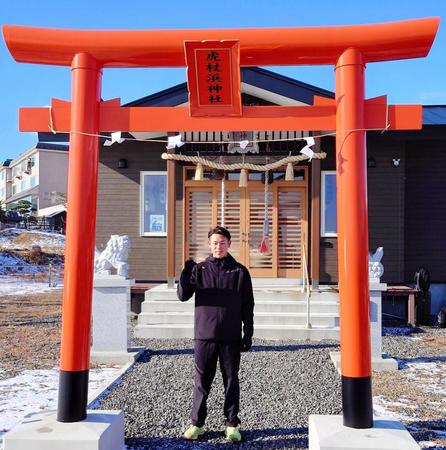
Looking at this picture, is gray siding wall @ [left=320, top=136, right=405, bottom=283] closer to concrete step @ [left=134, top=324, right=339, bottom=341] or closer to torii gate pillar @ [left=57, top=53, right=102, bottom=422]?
concrete step @ [left=134, top=324, right=339, bottom=341]

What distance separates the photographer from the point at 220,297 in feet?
12.8

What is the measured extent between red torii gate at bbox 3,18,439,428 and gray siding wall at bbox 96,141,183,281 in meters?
6.67

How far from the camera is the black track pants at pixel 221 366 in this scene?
3873 mm

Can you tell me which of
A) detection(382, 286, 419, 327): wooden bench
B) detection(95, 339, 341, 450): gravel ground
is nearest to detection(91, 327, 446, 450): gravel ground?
detection(95, 339, 341, 450): gravel ground

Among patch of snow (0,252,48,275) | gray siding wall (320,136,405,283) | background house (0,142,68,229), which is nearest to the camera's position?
gray siding wall (320,136,405,283)

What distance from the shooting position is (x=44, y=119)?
13.3 ft

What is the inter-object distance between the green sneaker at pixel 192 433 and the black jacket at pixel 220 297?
782 mm

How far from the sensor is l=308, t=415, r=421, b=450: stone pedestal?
128 inches

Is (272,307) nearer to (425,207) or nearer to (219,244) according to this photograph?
(425,207)

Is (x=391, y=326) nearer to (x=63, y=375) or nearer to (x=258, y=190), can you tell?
(x=258, y=190)

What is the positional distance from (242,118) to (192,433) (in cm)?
257

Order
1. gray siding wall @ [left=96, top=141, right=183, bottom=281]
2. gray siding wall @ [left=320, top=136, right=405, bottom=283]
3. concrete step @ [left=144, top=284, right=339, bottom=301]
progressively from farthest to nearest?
gray siding wall @ [left=96, top=141, right=183, bottom=281]
gray siding wall @ [left=320, top=136, right=405, bottom=283]
concrete step @ [left=144, top=284, right=339, bottom=301]

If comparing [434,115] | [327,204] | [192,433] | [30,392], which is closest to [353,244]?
[192,433]

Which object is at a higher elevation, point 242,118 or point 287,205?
point 287,205
